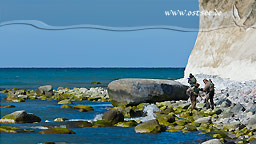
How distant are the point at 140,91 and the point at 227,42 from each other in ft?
71.8

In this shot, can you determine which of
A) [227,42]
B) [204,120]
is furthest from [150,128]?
[227,42]

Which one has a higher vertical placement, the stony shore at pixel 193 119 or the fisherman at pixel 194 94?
the fisherman at pixel 194 94

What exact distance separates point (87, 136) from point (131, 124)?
2.75 metres

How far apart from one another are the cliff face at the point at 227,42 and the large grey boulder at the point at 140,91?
43.3 ft

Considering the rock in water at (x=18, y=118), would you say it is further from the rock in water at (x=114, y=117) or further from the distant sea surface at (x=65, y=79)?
the distant sea surface at (x=65, y=79)

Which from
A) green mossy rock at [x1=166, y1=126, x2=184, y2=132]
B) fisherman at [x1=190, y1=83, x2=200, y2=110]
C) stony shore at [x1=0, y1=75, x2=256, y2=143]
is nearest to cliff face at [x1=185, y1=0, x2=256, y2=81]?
stony shore at [x1=0, y1=75, x2=256, y2=143]

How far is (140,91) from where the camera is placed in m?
25.7

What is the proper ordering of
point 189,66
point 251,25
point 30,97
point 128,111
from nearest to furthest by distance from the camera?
point 128,111
point 30,97
point 251,25
point 189,66

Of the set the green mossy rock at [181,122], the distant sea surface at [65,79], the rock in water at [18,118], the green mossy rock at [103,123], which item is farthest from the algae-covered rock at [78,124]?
the distant sea surface at [65,79]

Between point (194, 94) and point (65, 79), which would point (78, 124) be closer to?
point (194, 94)

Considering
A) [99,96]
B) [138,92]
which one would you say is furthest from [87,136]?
[99,96]

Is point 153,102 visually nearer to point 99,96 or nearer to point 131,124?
point 131,124

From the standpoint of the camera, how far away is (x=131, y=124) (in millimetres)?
18719

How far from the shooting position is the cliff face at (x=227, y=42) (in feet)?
131
